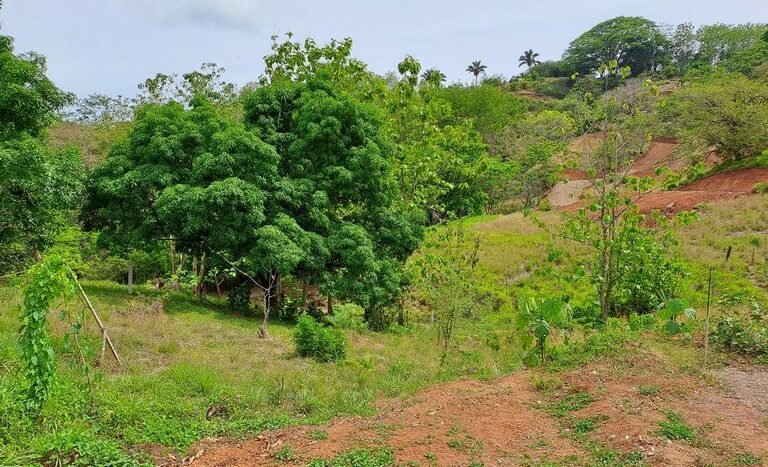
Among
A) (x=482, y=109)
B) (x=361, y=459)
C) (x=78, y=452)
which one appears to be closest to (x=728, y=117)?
(x=482, y=109)

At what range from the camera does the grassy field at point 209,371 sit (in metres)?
4.84

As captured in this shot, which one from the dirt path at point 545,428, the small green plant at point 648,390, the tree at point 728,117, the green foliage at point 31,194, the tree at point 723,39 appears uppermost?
the tree at point 723,39

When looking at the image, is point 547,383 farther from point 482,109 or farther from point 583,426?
point 482,109

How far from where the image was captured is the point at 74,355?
23.0 feet

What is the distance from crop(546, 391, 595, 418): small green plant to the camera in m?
5.55

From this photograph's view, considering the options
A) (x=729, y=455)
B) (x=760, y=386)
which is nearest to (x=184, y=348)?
(x=729, y=455)

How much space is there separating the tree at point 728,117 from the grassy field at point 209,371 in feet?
48.4

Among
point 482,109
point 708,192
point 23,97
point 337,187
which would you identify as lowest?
point 337,187

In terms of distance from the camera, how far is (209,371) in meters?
6.84

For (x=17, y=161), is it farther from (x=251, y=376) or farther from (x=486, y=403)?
(x=486, y=403)

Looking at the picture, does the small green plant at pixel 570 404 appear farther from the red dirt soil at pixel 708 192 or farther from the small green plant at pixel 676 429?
the red dirt soil at pixel 708 192

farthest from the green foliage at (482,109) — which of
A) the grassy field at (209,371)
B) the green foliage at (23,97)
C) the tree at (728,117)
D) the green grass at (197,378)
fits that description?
the green foliage at (23,97)

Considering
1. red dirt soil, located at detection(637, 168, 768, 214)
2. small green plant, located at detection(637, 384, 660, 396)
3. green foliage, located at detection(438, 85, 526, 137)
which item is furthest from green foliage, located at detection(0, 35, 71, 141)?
green foliage, located at detection(438, 85, 526, 137)

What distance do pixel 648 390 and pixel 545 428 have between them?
4.94ft
